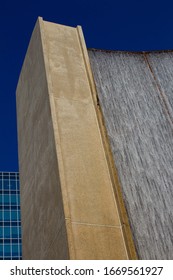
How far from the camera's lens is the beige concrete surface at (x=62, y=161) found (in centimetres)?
502

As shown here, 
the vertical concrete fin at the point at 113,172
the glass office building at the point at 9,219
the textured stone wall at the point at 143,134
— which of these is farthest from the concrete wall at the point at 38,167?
the glass office building at the point at 9,219

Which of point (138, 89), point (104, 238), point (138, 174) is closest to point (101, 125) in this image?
point (138, 174)

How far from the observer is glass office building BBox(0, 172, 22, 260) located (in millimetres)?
60406

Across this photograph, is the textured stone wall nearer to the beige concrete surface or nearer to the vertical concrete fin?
the vertical concrete fin

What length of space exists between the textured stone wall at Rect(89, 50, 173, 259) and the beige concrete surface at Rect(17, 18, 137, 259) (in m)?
0.35

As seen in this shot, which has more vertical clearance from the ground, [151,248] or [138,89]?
[138,89]

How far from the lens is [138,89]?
7691 millimetres

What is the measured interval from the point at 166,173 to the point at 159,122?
1163 millimetres

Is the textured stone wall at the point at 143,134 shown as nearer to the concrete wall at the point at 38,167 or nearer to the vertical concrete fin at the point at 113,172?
the vertical concrete fin at the point at 113,172

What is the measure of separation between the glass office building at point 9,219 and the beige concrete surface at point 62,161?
177 feet

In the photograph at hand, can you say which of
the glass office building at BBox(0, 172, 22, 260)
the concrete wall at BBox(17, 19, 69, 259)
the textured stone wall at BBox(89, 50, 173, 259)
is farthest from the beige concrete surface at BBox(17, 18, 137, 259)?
the glass office building at BBox(0, 172, 22, 260)

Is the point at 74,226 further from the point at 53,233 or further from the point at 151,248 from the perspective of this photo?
the point at 151,248

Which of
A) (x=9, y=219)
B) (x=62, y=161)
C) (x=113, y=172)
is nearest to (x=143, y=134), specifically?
(x=113, y=172)

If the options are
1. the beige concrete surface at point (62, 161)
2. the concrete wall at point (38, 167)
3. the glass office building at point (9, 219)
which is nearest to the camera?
the beige concrete surface at point (62, 161)
